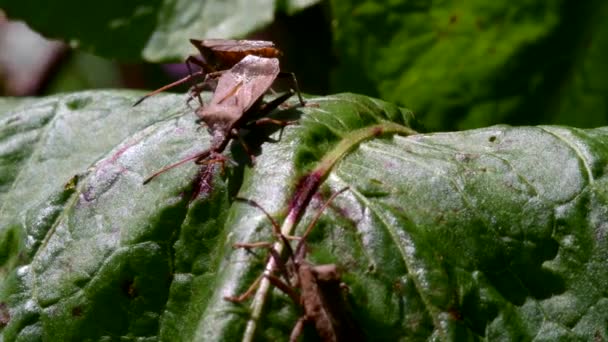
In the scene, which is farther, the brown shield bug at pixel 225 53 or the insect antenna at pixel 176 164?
the brown shield bug at pixel 225 53

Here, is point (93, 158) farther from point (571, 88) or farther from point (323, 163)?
point (571, 88)

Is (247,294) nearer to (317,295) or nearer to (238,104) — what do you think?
(317,295)

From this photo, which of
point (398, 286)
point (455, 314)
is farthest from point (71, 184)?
point (455, 314)

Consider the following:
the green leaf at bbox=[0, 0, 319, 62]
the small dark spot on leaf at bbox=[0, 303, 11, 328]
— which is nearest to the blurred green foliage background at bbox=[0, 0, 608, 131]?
the green leaf at bbox=[0, 0, 319, 62]


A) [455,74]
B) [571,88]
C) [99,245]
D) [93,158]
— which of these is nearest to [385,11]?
[455,74]

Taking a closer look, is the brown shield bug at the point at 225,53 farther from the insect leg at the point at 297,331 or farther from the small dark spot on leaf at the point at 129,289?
the insect leg at the point at 297,331

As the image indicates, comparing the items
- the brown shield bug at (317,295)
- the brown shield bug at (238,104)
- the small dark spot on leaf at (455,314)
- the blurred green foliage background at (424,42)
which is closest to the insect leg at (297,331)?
the brown shield bug at (317,295)
